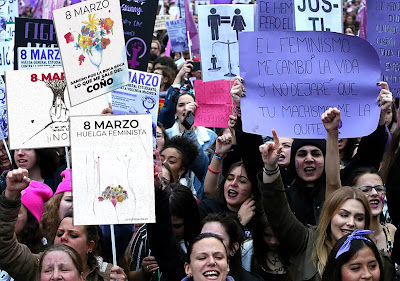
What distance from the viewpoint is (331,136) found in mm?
5910

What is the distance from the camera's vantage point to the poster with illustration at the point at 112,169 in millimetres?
5535

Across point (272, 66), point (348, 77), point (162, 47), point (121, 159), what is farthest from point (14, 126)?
point (162, 47)

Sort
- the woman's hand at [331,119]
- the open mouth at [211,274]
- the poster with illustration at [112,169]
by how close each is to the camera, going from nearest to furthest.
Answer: the open mouth at [211,274] < the poster with illustration at [112,169] < the woman's hand at [331,119]

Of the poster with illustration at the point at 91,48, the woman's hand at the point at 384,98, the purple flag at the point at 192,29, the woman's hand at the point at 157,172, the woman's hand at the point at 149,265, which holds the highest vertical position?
the purple flag at the point at 192,29

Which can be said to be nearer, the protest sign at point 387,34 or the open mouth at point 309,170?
the open mouth at point 309,170

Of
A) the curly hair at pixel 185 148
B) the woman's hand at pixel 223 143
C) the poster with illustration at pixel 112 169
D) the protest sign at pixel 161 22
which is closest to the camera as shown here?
the poster with illustration at pixel 112 169

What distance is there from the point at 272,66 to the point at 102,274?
1.93m

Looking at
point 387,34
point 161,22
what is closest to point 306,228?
point 387,34

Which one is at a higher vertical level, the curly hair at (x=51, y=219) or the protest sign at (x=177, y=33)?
the protest sign at (x=177, y=33)

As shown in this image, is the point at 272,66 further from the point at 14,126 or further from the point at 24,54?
the point at 24,54

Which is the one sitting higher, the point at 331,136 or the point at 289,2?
the point at 289,2

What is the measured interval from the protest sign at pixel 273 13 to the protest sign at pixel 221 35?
362mm

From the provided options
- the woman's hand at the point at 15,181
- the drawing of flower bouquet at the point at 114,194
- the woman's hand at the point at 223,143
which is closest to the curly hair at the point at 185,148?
the woman's hand at the point at 223,143

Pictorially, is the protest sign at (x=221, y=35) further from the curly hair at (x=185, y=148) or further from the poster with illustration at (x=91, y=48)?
the poster with illustration at (x=91, y=48)
